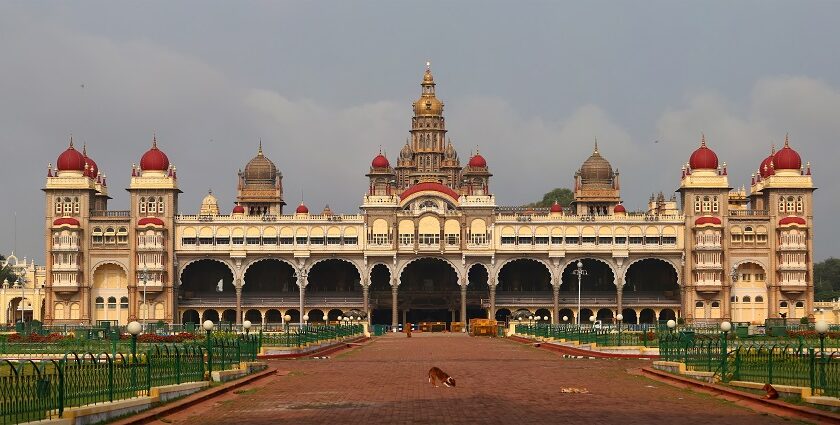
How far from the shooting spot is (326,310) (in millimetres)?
118438

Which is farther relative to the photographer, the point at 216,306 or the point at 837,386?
the point at 216,306

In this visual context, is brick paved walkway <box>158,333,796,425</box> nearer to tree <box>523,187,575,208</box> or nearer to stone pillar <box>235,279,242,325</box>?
stone pillar <box>235,279,242,325</box>

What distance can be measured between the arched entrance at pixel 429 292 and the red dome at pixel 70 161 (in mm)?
30105

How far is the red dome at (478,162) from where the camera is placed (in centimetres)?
13700

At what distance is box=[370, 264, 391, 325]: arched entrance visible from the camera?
398 feet

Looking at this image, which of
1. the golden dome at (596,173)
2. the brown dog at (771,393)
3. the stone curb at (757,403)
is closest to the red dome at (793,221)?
the golden dome at (596,173)

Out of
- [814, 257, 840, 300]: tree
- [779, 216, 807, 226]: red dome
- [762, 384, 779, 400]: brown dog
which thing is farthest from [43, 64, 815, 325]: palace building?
[762, 384, 779, 400]: brown dog

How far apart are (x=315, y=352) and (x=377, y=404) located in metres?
28.7

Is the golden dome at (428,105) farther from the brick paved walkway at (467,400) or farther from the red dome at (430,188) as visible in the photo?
the brick paved walkway at (467,400)

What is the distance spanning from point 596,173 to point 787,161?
19887 mm

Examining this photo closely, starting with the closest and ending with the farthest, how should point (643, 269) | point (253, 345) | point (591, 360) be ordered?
point (253, 345) → point (591, 360) → point (643, 269)

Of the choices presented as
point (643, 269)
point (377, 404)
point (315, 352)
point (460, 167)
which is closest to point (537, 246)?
point (643, 269)

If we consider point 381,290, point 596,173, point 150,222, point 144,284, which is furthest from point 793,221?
point 150,222

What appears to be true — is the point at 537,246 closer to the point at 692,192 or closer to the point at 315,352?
the point at 692,192
